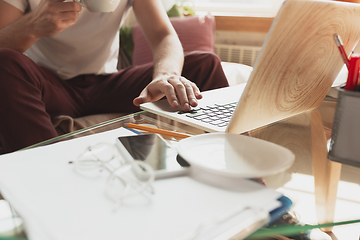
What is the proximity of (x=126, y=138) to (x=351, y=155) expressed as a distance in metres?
0.33

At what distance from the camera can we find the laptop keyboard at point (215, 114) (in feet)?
1.97

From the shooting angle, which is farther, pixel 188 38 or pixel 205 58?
pixel 188 38

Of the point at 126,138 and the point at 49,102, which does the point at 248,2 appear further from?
the point at 126,138

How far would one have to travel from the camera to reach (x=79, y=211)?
12.1 inches

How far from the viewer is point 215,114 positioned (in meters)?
0.64

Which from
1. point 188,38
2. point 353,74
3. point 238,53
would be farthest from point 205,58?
point 238,53

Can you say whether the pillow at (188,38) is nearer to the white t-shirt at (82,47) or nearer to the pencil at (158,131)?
the white t-shirt at (82,47)

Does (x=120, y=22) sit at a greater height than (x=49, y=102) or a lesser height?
greater

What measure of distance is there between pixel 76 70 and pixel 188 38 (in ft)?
2.69

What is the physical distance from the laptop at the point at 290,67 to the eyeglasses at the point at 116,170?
0.19 metres

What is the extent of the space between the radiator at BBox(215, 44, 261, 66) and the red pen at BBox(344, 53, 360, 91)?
1876mm

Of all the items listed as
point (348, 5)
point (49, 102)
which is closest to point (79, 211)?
point (348, 5)

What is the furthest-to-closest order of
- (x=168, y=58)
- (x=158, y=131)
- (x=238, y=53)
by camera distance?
1. (x=238, y=53)
2. (x=168, y=58)
3. (x=158, y=131)

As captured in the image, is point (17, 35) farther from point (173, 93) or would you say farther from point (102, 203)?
point (102, 203)
